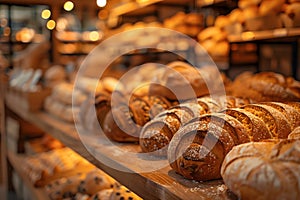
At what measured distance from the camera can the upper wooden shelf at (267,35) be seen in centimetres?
204

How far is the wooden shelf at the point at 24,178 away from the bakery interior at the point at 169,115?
1 cm

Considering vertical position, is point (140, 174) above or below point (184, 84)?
below

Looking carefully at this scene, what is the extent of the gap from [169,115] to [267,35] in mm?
1365

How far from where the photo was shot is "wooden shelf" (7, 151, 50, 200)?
6.70 ft

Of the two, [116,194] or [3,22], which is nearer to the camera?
[116,194]

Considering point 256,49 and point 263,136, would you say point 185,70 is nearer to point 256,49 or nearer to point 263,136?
point 263,136

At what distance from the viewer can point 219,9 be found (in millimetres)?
3047

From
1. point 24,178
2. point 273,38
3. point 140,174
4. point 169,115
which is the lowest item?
point 24,178

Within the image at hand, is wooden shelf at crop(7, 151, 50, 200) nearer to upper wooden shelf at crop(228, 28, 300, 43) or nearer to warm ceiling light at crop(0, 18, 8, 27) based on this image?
upper wooden shelf at crop(228, 28, 300, 43)

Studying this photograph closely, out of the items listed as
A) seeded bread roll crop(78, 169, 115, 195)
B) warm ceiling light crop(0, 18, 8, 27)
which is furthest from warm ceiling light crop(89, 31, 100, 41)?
seeded bread roll crop(78, 169, 115, 195)

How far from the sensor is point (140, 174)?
0.99 m

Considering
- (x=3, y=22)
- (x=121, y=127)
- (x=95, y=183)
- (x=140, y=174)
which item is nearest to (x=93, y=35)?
(x=3, y=22)

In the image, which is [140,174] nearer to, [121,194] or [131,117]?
[131,117]

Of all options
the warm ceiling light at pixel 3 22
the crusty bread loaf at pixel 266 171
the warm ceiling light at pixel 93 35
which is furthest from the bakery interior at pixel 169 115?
the warm ceiling light at pixel 93 35
